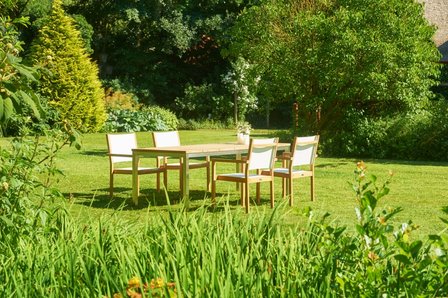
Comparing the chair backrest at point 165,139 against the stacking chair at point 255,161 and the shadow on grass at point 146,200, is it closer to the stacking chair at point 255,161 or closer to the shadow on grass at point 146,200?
the shadow on grass at point 146,200

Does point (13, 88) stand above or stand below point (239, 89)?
below

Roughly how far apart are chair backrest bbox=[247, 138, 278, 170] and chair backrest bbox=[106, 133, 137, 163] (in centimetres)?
194

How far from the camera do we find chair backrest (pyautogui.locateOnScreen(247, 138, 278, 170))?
877 centimetres

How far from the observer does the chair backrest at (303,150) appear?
30.7 ft

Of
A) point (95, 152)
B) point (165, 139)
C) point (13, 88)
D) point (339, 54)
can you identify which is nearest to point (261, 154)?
point (165, 139)

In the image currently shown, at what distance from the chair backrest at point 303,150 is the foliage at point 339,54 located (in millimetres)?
7545

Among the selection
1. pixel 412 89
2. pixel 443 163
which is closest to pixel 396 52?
pixel 412 89

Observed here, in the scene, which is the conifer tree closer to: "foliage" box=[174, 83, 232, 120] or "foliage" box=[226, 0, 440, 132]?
"foliage" box=[174, 83, 232, 120]

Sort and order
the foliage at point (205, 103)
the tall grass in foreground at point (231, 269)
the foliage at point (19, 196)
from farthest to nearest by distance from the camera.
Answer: the foliage at point (205, 103) → the foliage at point (19, 196) → the tall grass in foreground at point (231, 269)

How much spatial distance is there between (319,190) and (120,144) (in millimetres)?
3007

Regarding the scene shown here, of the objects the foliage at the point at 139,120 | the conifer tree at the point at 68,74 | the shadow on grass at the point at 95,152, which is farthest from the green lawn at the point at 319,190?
the foliage at the point at 139,120

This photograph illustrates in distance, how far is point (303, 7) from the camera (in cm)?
1859

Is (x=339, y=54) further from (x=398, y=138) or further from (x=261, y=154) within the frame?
(x=261, y=154)

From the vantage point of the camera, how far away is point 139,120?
93.6 ft
